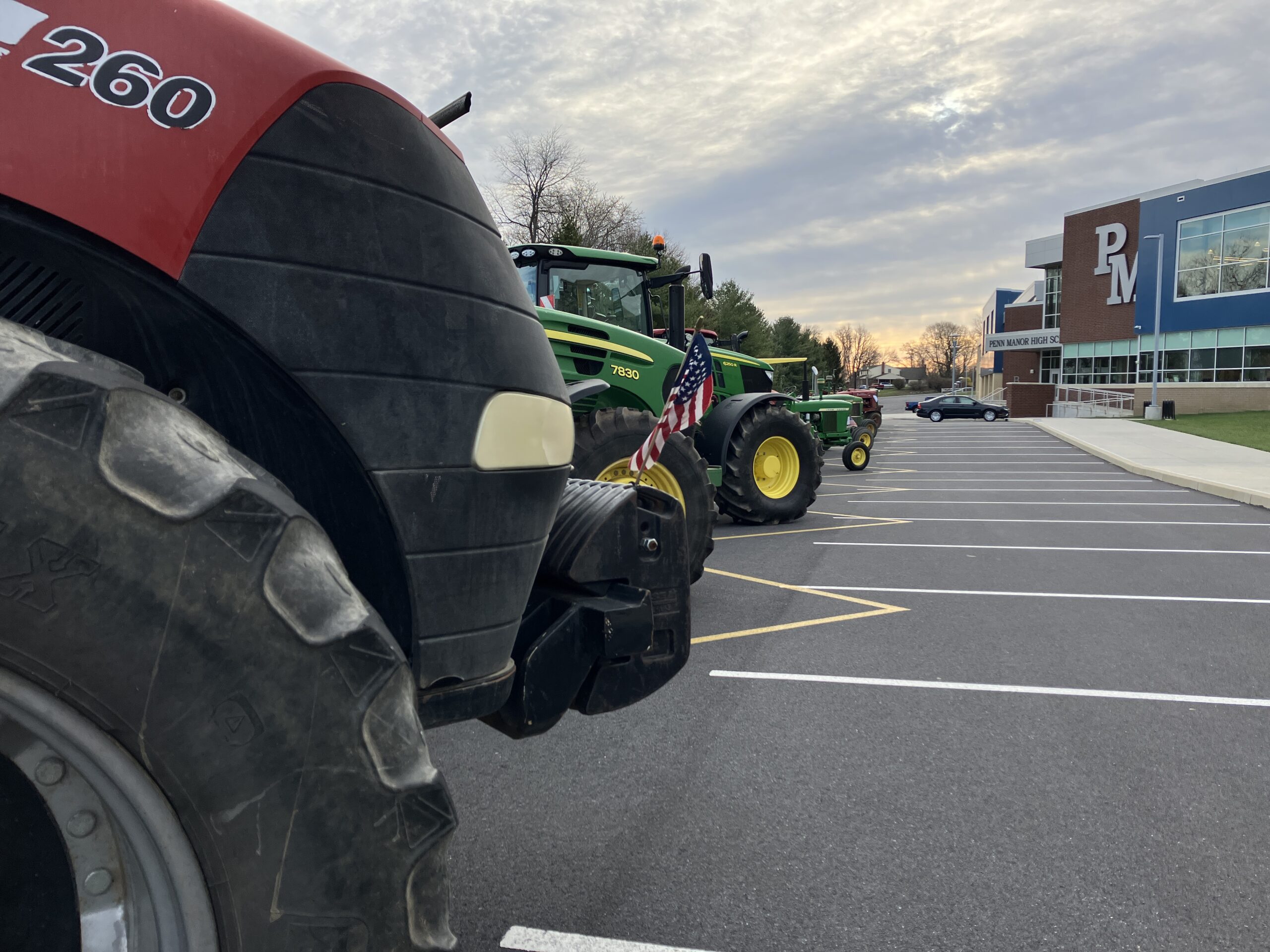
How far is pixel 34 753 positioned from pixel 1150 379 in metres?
49.5

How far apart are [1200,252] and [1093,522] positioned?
38867mm

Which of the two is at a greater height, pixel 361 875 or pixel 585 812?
pixel 361 875

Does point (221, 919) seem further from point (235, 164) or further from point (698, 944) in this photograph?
point (698, 944)

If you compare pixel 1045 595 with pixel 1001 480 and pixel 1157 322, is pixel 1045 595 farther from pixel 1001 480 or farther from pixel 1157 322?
pixel 1157 322

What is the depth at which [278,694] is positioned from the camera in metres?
1.18

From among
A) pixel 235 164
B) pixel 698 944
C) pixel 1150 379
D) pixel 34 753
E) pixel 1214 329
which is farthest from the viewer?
pixel 1150 379

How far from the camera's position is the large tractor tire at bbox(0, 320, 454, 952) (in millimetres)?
1065

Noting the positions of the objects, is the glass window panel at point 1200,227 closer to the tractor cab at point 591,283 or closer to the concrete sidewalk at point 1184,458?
the concrete sidewalk at point 1184,458

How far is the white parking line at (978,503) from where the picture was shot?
1227 cm

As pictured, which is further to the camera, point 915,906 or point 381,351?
point 915,906

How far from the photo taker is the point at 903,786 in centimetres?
343

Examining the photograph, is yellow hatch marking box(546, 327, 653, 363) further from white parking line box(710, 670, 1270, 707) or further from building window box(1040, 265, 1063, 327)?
building window box(1040, 265, 1063, 327)

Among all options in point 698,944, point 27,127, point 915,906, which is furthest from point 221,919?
point 915,906

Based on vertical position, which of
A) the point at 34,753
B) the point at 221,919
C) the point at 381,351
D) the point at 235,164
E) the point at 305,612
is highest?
the point at 235,164
